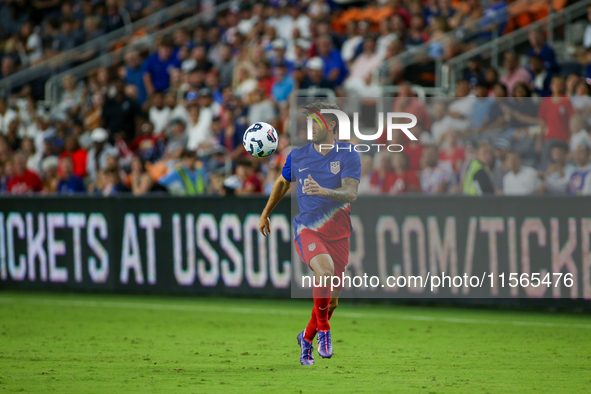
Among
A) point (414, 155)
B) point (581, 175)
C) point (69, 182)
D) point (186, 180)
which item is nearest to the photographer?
point (581, 175)

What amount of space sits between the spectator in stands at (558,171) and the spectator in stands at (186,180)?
559cm

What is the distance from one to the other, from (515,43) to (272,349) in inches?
333

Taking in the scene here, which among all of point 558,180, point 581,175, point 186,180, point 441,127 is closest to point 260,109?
point 186,180

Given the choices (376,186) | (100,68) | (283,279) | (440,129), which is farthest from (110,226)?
(100,68)

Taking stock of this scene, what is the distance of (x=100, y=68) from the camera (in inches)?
818

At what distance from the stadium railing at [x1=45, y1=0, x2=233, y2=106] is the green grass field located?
9.05m

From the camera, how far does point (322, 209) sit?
295 inches

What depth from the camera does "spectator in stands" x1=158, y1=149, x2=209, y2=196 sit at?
14.3 meters

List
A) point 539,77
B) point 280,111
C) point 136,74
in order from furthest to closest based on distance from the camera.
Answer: point 136,74
point 280,111
point 539,77

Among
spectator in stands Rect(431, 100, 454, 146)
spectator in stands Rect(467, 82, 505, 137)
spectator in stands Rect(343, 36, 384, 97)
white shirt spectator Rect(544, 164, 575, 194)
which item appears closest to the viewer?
white shirt spectator Rect(544, 164, 575, 194)

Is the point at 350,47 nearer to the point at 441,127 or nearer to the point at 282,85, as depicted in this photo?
the point at 282,85

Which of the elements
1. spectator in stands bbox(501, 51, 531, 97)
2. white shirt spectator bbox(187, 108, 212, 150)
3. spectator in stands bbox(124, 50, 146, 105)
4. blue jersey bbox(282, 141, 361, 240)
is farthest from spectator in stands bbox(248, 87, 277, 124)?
blue jersey bbox(282, 141, 361, 240)

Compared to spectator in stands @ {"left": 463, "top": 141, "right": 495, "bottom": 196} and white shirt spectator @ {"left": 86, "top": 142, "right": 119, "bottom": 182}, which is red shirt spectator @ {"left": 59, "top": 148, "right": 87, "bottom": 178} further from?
spectator in stands @ {"left": 463, "top": 141, "right": 495, "bottom": 196}

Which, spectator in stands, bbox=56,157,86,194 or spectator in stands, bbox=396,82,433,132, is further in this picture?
spectator in stands, bbox=56,157,86,194
